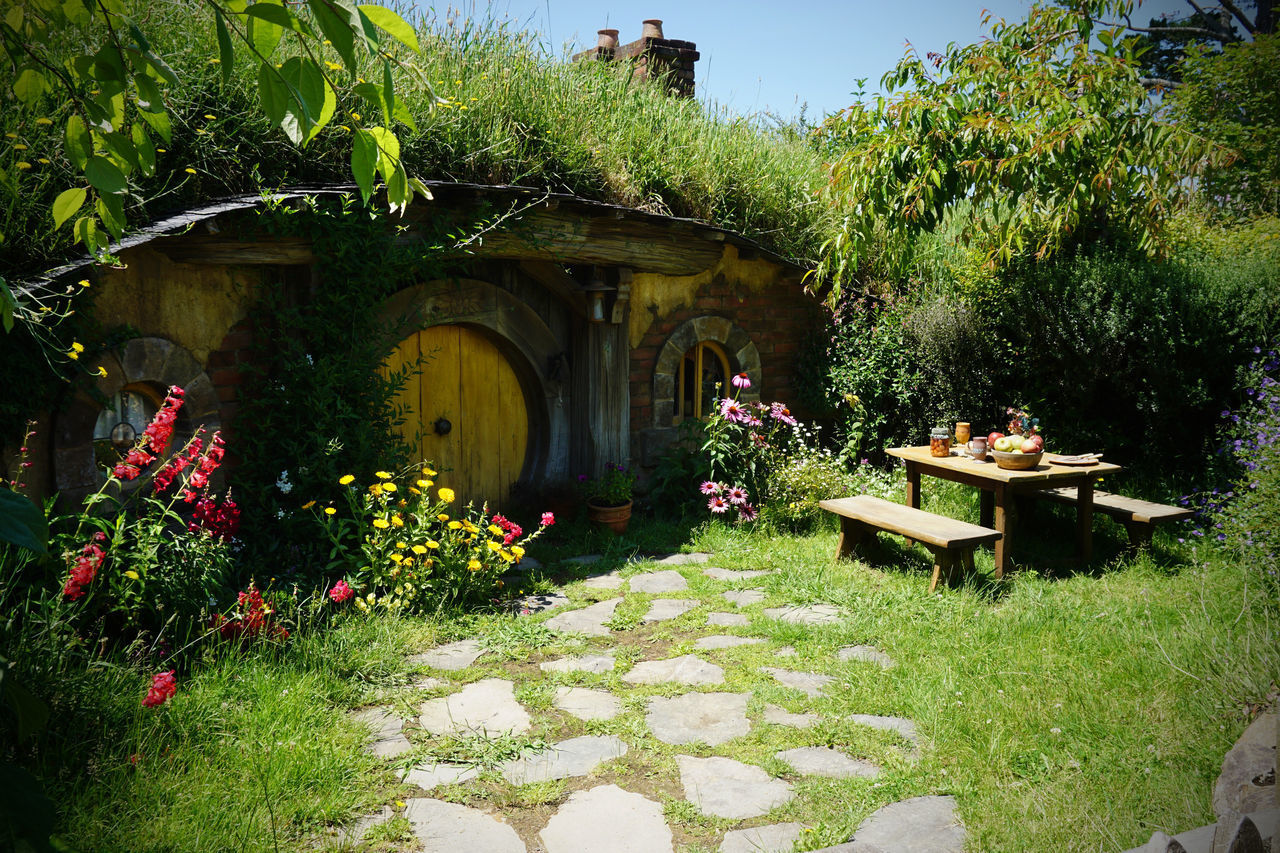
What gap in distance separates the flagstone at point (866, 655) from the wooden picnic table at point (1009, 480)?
1.50 meters

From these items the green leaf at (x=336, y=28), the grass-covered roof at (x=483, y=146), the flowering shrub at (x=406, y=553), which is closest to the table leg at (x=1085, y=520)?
the grass-covered roof at (x=483, y=146)

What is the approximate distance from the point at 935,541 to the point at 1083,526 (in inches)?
57.2

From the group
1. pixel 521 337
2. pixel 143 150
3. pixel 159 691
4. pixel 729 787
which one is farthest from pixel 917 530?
pixel 143 150

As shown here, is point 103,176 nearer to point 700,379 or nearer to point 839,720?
point 839,720

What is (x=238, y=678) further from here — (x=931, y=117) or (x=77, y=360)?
(x=931, y=117)

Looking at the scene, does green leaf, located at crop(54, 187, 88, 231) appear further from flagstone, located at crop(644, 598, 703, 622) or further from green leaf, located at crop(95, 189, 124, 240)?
flagstone, located at crop(644, 598, 703, 622)

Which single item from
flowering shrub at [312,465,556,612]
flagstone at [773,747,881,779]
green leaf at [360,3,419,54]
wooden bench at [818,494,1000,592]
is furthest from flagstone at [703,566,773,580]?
green leaf at [360,3,419,54]

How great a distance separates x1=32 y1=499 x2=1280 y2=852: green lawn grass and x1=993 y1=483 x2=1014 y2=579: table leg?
281 mm

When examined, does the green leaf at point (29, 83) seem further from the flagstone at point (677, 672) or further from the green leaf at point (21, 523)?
the flagstone at point (677, 672)

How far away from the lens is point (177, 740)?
3234 mm

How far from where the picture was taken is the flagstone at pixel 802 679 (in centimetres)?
420

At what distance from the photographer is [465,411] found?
22.1ft

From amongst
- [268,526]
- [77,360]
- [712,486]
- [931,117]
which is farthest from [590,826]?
[931,117]

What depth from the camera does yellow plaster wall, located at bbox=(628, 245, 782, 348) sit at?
740cm
